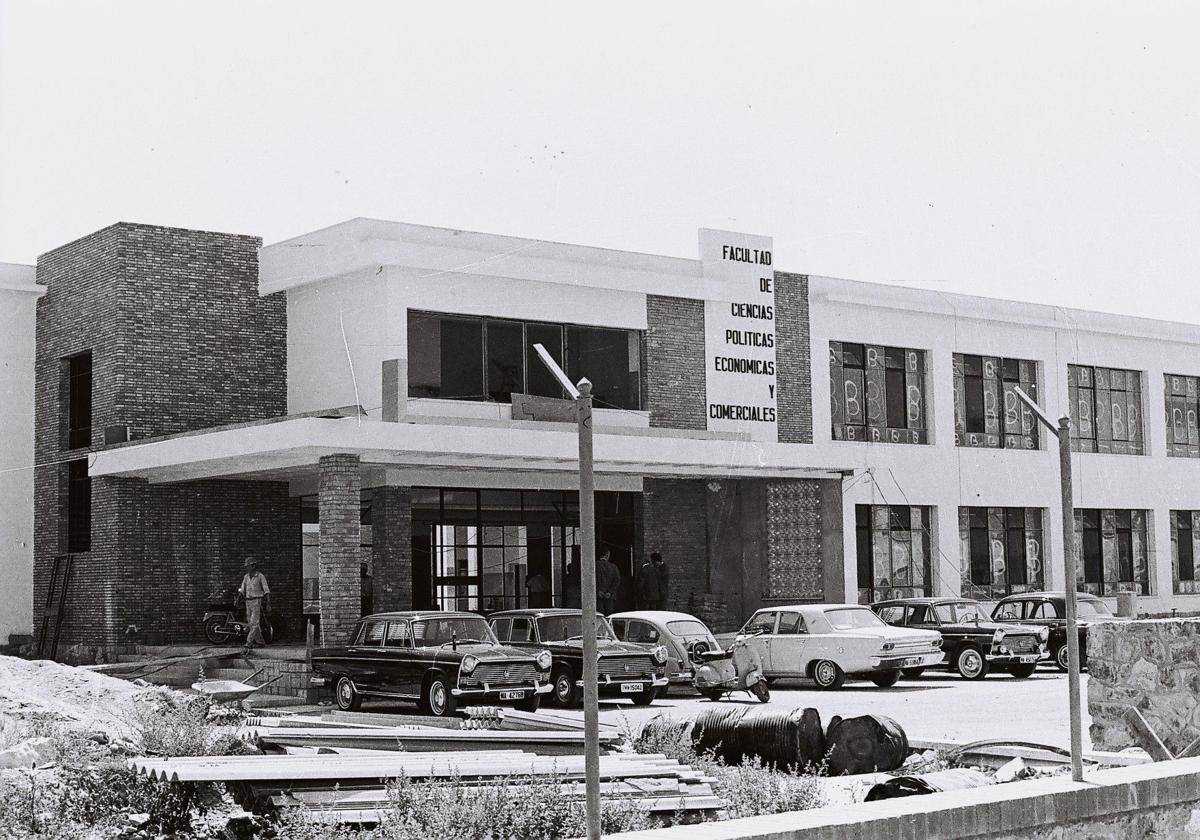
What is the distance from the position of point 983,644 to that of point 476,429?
908cm

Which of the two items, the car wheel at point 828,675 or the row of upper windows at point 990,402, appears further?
the row of upper windows at point 990,402

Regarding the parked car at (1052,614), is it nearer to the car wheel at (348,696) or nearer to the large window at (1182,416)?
the car wheel at (348,696)

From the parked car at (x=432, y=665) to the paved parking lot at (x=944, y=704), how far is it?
1.22 meters

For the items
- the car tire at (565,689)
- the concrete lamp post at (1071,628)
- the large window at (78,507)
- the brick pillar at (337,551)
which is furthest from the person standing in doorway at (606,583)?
the concrete lamp post at (1071,628)

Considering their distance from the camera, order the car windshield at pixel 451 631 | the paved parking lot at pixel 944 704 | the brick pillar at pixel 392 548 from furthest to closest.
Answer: the brick pillar at pixel 392 548 < the car windshield at pixel 451 631 < the paved parking lot at pixel 944 704

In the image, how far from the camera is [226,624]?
27.1m

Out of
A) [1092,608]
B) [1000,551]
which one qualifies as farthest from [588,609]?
[1000,551]

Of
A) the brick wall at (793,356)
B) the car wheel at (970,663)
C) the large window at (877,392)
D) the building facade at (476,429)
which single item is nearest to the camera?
the car wheel at (970,663)

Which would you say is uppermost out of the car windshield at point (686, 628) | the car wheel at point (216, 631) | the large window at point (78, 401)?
the large window at point (78, 401)

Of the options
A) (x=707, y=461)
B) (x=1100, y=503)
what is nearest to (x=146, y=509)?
(x=707, y=461)

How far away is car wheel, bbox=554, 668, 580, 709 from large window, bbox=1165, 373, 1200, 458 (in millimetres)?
25499

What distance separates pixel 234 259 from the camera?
29.0m

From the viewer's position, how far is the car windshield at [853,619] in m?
23.2

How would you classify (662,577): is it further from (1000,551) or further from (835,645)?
(1000,551)
